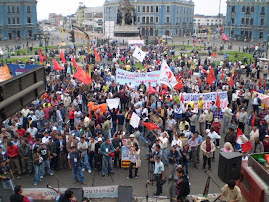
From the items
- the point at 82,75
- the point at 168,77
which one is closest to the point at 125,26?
the point at 82,75

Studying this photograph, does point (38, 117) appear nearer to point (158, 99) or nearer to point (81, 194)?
point (158, 99)

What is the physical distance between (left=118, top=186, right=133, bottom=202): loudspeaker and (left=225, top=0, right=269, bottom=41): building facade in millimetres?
78662

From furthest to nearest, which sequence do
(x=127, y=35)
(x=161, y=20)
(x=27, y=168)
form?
1. (x=161, y=20)
2. (x=127, y=35)
3. (x=27, y=168)

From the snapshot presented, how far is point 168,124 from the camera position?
13.7 m

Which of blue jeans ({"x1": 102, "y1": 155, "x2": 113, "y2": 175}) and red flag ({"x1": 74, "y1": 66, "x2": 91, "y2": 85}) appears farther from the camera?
red flag ({"x1": 74, "y1": 66, "x2": 91, "y2": 85})

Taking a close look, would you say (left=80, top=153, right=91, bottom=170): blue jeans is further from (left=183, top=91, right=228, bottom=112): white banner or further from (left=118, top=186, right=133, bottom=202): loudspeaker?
(left=183, top=91, right=228, bottom=112): white banner

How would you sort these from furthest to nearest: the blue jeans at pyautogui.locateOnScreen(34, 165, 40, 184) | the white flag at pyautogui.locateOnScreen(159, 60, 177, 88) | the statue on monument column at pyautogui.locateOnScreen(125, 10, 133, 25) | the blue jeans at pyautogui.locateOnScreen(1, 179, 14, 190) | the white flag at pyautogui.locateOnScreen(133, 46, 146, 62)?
the statue on monument column at pyautogui.locateOnScreen(125, 10, 133, 25) < the white flag at pyautogui.locateOnScreen(133, 46, 146, 62) < the white flag at pyautogui.locateOnScreen(159, 60, 177, 88) < the blue jeans at pyautogui.locateOnScreen(34, 165, 40, 184) < the blue jeans at pyautogui.locateOnScreen(1, 179, 14, 190)

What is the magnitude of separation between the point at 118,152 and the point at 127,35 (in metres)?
53.3

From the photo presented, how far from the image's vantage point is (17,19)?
84.1 metres

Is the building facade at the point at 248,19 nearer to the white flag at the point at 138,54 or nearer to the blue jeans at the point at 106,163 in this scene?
the white flag at the point at 138,54

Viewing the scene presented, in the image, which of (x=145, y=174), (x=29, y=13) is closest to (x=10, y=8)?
(x=29, y=13)

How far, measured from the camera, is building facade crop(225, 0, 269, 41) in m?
78.8

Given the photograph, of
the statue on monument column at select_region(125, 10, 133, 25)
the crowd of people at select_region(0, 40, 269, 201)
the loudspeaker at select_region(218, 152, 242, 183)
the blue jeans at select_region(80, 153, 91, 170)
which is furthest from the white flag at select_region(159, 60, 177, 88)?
the statue on monument column at select_region(125, 10, 133, 25)

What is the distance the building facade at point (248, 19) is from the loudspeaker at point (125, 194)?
78662 mm
